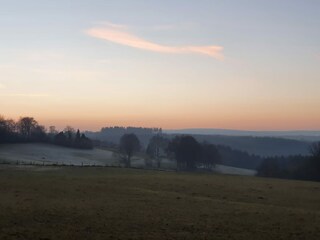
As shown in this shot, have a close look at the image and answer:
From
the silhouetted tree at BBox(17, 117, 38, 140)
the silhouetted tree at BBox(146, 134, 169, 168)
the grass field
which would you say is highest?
the silhouetted tree at BBox(17, 117, 38, 140)

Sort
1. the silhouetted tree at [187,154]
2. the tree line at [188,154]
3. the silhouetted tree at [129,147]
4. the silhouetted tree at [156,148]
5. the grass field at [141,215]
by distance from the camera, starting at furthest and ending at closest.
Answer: the silhouetted tree at [156,148] → the silhouetted tree at [129,147] → the tree line at [188,154] → the silhouetted tree at [187,154] → the grass field at [141,215]

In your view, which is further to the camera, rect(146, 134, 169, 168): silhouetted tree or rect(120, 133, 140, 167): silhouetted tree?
rect(146, 134, 169, 168): silhouetted tree

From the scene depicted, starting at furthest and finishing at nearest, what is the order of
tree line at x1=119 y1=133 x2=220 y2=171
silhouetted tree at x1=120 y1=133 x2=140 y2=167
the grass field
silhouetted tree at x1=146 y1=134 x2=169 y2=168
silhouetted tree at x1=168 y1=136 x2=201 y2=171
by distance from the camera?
silhouetted tree at x1=146 y1=134 x2=169 y2=168
silhouetted tree at x1=120 y1=133 x2=140 y2=167
tree line at x1=119 y1=133 x2=220 y2=171
silhouetted tree at x1=168 y1=136 x2=201 y2=171
the grass field

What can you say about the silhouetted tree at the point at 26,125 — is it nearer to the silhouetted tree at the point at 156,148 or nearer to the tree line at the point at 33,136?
the tree line at the point at 33,136

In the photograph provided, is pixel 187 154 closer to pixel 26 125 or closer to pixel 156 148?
pixel 156 148

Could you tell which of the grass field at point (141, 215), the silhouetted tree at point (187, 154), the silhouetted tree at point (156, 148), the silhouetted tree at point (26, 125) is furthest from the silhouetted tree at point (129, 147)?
the grass field at point (141, 215)

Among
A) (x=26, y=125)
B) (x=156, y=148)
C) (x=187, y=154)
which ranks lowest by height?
(x=187, y=154)

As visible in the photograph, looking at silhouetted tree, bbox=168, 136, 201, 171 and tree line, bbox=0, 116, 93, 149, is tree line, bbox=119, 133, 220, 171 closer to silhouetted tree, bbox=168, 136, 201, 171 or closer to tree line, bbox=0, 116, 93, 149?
silhouetted tree, bbox=168, 136, 201, 171

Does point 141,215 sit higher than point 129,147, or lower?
Answer: lower

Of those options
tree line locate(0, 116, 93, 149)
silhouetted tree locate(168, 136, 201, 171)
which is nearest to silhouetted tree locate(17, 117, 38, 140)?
tree line locate(0, 116, 93, 149)

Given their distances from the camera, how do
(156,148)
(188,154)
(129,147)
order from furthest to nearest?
(156,148) → (129,147) → (188,154)

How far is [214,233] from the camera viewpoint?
62.5 feet

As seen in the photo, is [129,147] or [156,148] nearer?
[129,147]

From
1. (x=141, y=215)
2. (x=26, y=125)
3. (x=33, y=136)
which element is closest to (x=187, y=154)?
(x=33, y=136)
